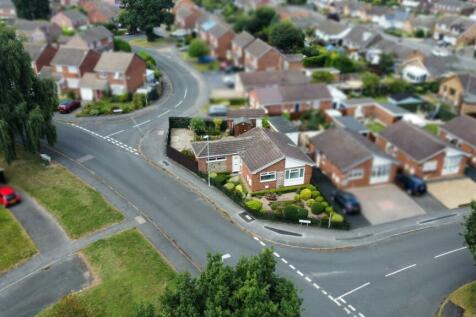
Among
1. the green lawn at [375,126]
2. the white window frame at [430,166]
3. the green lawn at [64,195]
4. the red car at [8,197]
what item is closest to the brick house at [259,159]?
the green lawn at [64,195]

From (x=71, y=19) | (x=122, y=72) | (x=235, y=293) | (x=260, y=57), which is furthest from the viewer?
(x=71, y=19)

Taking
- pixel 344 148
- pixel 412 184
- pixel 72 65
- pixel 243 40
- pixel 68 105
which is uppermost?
pixel 243 40

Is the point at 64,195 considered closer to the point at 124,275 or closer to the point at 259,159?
the point at 124,275

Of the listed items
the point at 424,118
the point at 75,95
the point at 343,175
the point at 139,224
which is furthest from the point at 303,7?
→ the point at 139,224

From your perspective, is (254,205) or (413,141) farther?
(413,141)

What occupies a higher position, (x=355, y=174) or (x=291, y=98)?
(x=291, y=98)

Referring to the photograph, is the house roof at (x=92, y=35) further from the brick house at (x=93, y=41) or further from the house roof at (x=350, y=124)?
the house roof at (x=350, y=124)

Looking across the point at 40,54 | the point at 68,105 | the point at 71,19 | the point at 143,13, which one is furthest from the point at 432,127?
the point at 71,19
